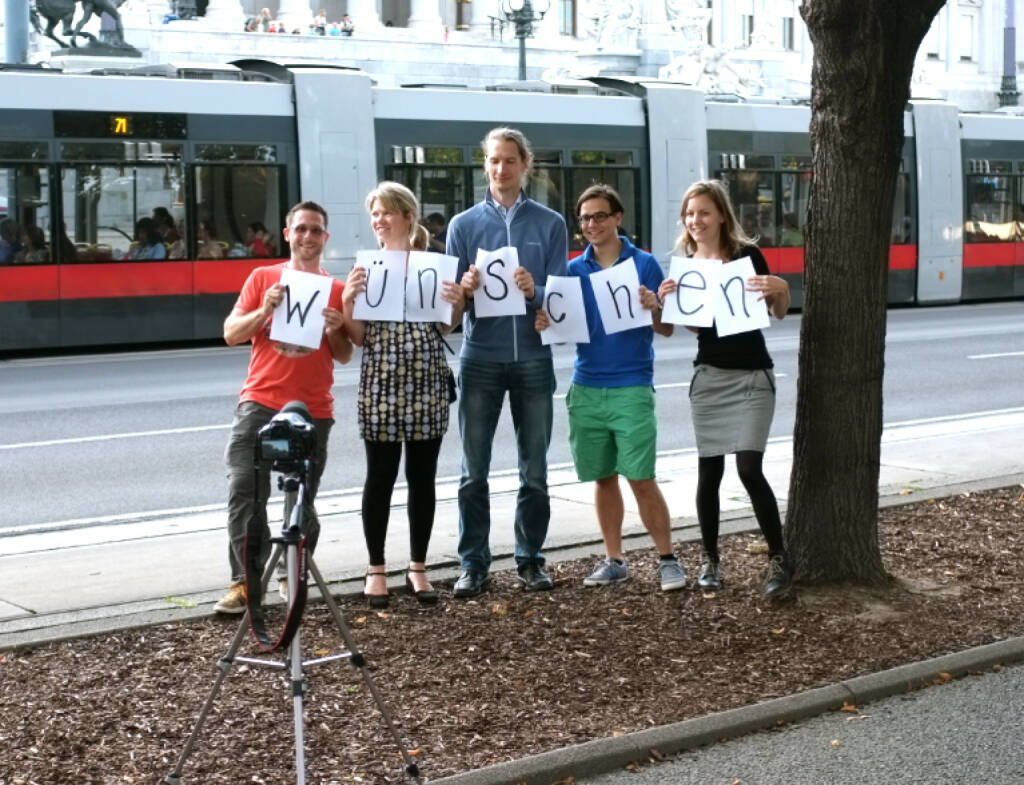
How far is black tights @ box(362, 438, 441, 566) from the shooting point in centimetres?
723

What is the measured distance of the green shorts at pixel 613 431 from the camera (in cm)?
743

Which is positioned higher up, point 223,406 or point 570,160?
point 570,160

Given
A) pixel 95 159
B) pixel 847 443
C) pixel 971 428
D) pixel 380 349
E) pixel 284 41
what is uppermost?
pixel 284 41

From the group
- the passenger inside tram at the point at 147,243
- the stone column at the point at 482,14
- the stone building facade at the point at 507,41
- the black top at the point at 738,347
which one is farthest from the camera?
the stone column at the point at 482,14

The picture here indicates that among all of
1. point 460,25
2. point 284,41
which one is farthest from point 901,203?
point 460,25

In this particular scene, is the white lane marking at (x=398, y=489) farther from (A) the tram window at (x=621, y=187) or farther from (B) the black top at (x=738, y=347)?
(A) the tram window at (x=621, y=187)

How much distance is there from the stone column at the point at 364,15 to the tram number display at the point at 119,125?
42792mm

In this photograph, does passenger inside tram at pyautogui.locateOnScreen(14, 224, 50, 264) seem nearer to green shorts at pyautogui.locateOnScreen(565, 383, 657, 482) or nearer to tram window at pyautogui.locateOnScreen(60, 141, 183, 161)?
tram window at pyautogui.locateOnScreen(60, 141, 183, 161)

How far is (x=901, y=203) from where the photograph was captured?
95.0 feet

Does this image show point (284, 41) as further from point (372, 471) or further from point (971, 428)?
point (372, 471)

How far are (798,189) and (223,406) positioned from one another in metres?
14.5

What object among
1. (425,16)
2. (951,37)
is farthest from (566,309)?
(951,37)

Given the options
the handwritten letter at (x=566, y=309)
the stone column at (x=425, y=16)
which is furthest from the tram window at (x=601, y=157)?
the stone column at (x=425, y=16)

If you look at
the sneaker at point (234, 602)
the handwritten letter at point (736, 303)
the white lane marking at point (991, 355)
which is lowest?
the white lane marking at point (991, 355)
